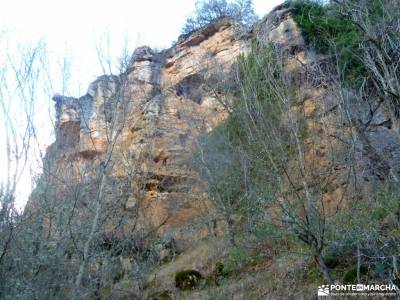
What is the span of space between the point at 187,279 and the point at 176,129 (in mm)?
6494

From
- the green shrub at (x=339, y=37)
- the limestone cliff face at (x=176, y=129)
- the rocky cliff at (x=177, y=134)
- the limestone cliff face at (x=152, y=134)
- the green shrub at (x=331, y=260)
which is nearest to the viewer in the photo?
the green shrub at (x=331, y=260)

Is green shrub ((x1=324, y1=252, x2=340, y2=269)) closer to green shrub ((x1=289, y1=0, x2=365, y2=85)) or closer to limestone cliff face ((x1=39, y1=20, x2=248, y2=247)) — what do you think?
limestone cliff face ((x1=39, y1=20, x2=248, y2=247))

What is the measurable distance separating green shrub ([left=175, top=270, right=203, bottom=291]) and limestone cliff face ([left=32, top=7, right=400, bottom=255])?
1094 millimetres

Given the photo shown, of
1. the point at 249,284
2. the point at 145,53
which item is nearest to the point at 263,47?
the point at 249,284

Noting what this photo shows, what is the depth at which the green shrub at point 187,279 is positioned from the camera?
28.4 ft

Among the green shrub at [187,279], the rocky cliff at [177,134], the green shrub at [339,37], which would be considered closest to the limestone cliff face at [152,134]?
the rocky cliff at [177,134]

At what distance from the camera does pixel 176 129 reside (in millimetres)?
14336

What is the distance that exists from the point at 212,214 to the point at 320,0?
25.2 ft

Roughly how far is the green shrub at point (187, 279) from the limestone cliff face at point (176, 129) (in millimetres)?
1094

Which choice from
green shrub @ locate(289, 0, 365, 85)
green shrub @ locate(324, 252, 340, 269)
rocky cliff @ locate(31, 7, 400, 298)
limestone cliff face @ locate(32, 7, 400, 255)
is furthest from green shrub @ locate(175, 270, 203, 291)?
green shrub @ locate(289, 0, 365, 85)

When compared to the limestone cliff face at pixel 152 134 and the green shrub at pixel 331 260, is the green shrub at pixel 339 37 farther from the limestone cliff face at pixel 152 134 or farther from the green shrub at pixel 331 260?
the green shrub at pixel 331 260

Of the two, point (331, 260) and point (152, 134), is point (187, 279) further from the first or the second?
point (152, 134)

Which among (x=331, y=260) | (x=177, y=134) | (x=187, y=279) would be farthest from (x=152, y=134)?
(x=331, y=260)

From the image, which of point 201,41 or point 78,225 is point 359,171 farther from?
point 201,41
